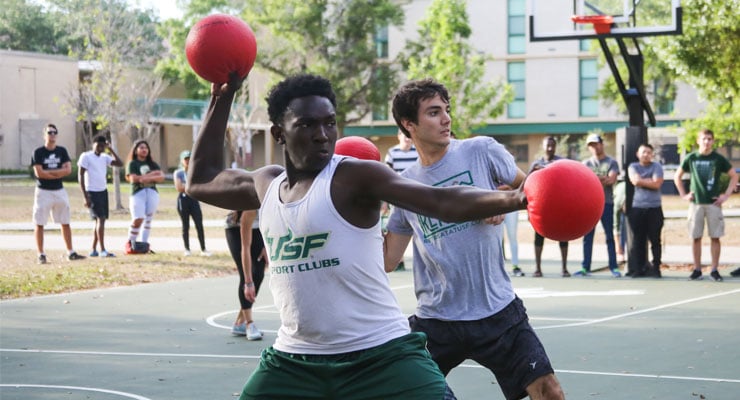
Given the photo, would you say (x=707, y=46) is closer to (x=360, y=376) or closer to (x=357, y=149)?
(x=357, y=149)

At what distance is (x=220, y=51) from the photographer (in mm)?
4879

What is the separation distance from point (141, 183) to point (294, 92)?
13654mm

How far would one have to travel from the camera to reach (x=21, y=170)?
48.0 meters

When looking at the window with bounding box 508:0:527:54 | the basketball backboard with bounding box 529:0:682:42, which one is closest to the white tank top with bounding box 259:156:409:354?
the basketball backboard with bounding box 529:0:682:42

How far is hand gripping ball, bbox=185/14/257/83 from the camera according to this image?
16.0 feet

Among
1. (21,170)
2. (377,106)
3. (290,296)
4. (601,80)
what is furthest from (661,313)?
(21,170)

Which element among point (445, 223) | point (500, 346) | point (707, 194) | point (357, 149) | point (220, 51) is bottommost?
point (500, 346)

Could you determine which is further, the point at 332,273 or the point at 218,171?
the point at 218,171

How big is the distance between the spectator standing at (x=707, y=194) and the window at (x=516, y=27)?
3301 centimetres

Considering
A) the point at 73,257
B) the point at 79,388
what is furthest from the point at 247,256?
the point at 73,257

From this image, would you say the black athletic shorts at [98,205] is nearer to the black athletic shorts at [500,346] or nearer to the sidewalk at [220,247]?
the sidewalk at [220,247]

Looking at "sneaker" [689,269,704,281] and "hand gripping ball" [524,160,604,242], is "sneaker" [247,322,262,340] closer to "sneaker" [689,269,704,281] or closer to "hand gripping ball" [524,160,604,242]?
"hand gripping ball" [524,160,604,242]

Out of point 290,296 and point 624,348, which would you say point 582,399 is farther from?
point 290,296

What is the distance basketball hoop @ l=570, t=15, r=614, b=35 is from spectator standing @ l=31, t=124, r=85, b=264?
8143 millimetres
